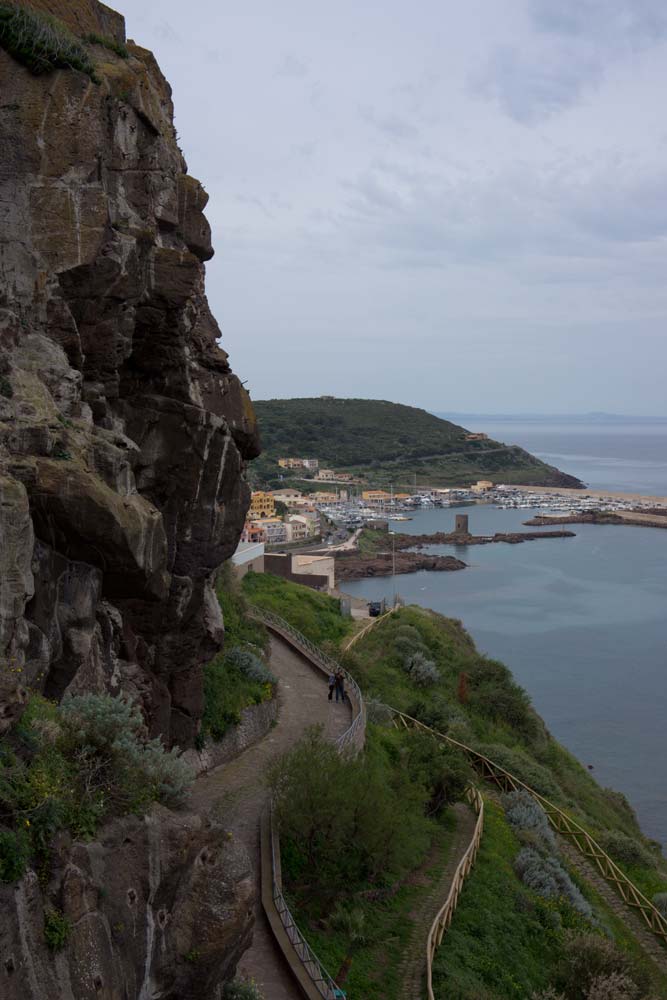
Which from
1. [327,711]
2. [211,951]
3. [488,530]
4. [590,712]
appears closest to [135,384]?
[211,951]

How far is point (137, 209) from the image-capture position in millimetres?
13859

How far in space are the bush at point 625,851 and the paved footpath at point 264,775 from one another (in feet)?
25.0

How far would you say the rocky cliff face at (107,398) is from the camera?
10.8 m

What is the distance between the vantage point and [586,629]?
63375 millimetres

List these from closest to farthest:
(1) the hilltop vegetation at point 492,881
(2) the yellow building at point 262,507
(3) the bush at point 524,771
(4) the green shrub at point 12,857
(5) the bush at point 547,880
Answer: (4) the green shrub at point 12,857, (1) the hilltop vegetation at point 492,881, (5) the bush at point 547,880, (3) the bush at point 524,771, (2) the yellow building at point 262,507

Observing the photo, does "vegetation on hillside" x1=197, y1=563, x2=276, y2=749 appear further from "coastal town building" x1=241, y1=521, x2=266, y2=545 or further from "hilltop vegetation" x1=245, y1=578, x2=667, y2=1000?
"coastal town building" x1=241, y1=521, x2=266, y2=545

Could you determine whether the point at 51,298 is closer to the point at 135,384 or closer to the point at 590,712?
the point at 135,384

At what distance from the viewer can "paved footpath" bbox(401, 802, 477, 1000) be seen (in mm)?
13633

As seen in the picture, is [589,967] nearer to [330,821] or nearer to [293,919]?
[330,821]

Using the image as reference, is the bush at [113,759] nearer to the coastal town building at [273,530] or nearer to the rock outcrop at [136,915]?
the rock outcrop at [136,915]

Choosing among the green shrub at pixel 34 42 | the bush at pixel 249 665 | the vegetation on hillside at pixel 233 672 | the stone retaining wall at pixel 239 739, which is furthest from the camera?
the bush at pixel 249 665

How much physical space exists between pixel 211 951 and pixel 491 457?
580 ft

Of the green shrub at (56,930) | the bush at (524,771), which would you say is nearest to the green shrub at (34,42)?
the green shrub at (56,930)

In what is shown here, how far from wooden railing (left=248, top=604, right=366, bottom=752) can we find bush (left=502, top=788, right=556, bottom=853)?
4303 millimetres
